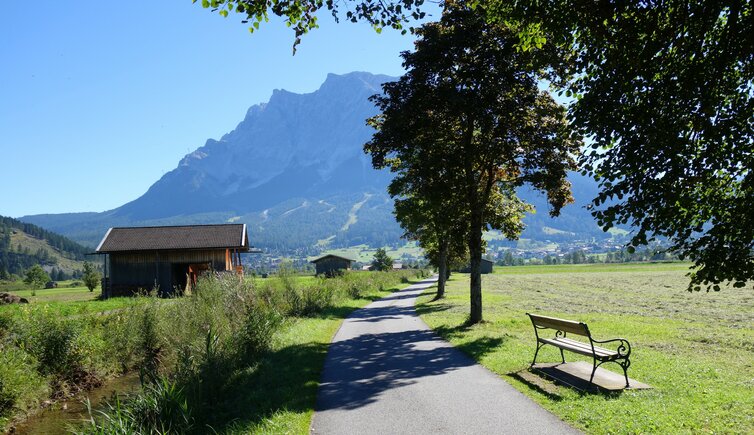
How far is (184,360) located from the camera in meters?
11.6

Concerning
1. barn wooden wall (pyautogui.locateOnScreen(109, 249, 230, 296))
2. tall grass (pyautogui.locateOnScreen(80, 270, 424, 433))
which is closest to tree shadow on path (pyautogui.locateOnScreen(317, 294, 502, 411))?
tall grass (pyautogui.locateOnScreen(80, 270, 424, 433))

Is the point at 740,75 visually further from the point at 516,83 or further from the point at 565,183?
the point at 565,183

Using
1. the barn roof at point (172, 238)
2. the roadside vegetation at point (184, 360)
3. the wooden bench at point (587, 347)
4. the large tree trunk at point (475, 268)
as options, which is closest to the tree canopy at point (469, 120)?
the large tree trunk at point (475, 268)

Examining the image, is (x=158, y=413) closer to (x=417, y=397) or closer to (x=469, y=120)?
(x=417, y=397)

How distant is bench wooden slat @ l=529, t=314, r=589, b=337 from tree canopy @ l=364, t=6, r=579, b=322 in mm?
8242

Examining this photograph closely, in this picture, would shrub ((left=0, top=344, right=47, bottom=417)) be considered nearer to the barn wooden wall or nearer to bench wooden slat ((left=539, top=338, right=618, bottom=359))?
bench wooden slat ((left=539, top=338, right=618, bottom=359))

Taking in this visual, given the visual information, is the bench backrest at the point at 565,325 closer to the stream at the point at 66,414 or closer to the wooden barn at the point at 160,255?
the stream at the point at 66,414

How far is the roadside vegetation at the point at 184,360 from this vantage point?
8938mm

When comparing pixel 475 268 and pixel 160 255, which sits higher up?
pixel 160 255

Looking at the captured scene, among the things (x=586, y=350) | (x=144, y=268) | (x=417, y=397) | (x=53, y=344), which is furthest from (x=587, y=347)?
(x=144, y=268)

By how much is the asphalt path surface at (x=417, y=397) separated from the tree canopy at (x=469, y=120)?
7196 mm

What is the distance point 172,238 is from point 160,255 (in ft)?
6.36

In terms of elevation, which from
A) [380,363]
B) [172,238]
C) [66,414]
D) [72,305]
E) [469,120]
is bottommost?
[66,414]

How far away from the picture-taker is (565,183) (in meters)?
20.0
